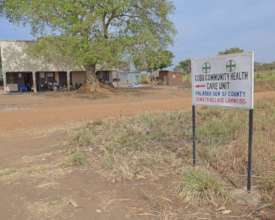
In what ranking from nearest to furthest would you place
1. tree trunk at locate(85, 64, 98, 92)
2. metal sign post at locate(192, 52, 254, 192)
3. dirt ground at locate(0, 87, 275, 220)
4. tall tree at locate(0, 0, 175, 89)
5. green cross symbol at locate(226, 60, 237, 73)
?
dirt ground at locate(0, 87, 275, 220)
metal sign post at locate(192, 52, 254, 192)
green cross symbol at locate(226, 60, 237, 73)
tall tree at locate(0, 0, 175, 89)
tree trunk at locate(85, 64, 98, 92)

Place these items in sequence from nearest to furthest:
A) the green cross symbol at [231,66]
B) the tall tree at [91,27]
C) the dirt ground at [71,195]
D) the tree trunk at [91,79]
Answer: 1. the dirt ground at [71,195]
2. the green cross symbol at [231,66]
3. the tall tree at [91,27]
4. the tree trunk at [91,79]

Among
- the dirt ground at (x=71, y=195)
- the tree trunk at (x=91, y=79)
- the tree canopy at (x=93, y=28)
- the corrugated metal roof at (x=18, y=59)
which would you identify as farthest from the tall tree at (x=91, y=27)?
the dirt ground at (x=71, y=195)

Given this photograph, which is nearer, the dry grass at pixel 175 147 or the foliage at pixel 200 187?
the foliage at pixel 200 187

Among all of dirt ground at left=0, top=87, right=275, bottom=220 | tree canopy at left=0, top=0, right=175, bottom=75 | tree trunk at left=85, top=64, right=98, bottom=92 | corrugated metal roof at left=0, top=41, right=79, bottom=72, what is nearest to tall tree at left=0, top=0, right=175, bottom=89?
tree canopy at left=0, top=0, right=175, bottom=75

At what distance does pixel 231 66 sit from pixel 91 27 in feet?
56.5

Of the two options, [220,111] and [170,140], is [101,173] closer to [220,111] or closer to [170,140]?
[170,140]

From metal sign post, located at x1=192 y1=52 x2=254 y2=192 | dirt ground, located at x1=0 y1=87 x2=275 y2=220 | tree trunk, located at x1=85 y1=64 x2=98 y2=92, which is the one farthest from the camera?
tree trunk, located at x1=85 y1=64 x2=98 y2=92

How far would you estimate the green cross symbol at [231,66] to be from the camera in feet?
13.9

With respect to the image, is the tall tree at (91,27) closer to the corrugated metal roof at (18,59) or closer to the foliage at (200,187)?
the corrugated metal roof at (18,59)

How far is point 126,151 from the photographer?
6.04m

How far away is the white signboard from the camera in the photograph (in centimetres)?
407

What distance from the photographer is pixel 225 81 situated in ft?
14.5

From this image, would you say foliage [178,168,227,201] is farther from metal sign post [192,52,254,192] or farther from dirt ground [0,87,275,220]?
metal sign post [192,52,254,192]

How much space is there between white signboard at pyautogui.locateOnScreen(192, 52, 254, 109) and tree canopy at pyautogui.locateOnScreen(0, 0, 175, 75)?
15.0 metres
